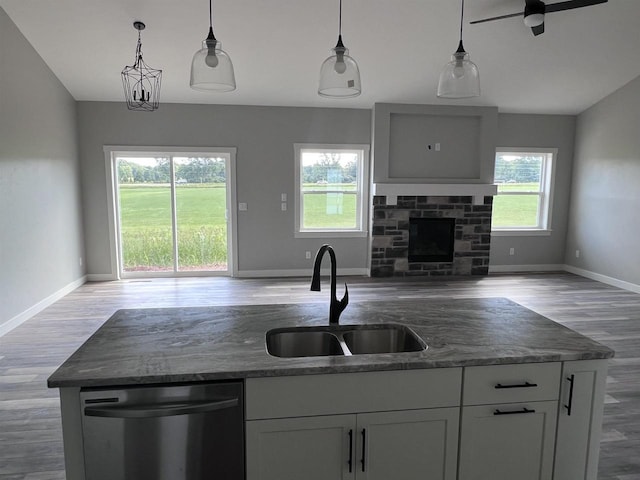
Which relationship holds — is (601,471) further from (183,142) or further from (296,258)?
(183,142)

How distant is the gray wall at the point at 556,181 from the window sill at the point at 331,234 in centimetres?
228

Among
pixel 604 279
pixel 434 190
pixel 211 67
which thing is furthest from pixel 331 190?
pixel 211 67

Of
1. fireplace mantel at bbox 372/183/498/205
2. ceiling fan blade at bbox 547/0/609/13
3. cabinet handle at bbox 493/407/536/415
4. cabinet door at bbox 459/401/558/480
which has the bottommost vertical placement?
cabinet door at bbox 459/401/558/480

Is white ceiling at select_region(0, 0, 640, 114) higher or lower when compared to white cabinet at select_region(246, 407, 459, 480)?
higher

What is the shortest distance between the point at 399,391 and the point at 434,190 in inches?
213

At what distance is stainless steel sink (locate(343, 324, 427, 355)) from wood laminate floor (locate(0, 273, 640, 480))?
4.65 ft

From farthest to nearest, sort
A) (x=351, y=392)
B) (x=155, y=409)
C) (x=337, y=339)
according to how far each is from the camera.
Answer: (x=337, y=339)
(x=351, y=392)
(x=155, y=409)

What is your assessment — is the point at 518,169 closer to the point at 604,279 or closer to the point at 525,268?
the point at 525,268

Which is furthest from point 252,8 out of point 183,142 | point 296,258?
point 296,258

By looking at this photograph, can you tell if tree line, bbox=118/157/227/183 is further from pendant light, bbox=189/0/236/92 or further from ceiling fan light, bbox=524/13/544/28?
pendant light, bbox=189/0/236/92

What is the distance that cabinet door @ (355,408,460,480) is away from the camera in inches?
58.4

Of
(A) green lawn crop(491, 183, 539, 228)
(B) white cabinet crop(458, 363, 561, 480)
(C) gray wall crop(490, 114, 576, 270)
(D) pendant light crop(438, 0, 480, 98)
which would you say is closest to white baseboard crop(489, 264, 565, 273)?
(C) gray wall crop(490, 114, 576, 270)

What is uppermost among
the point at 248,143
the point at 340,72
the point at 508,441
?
the point at 248,143

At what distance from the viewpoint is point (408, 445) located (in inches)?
59.6
